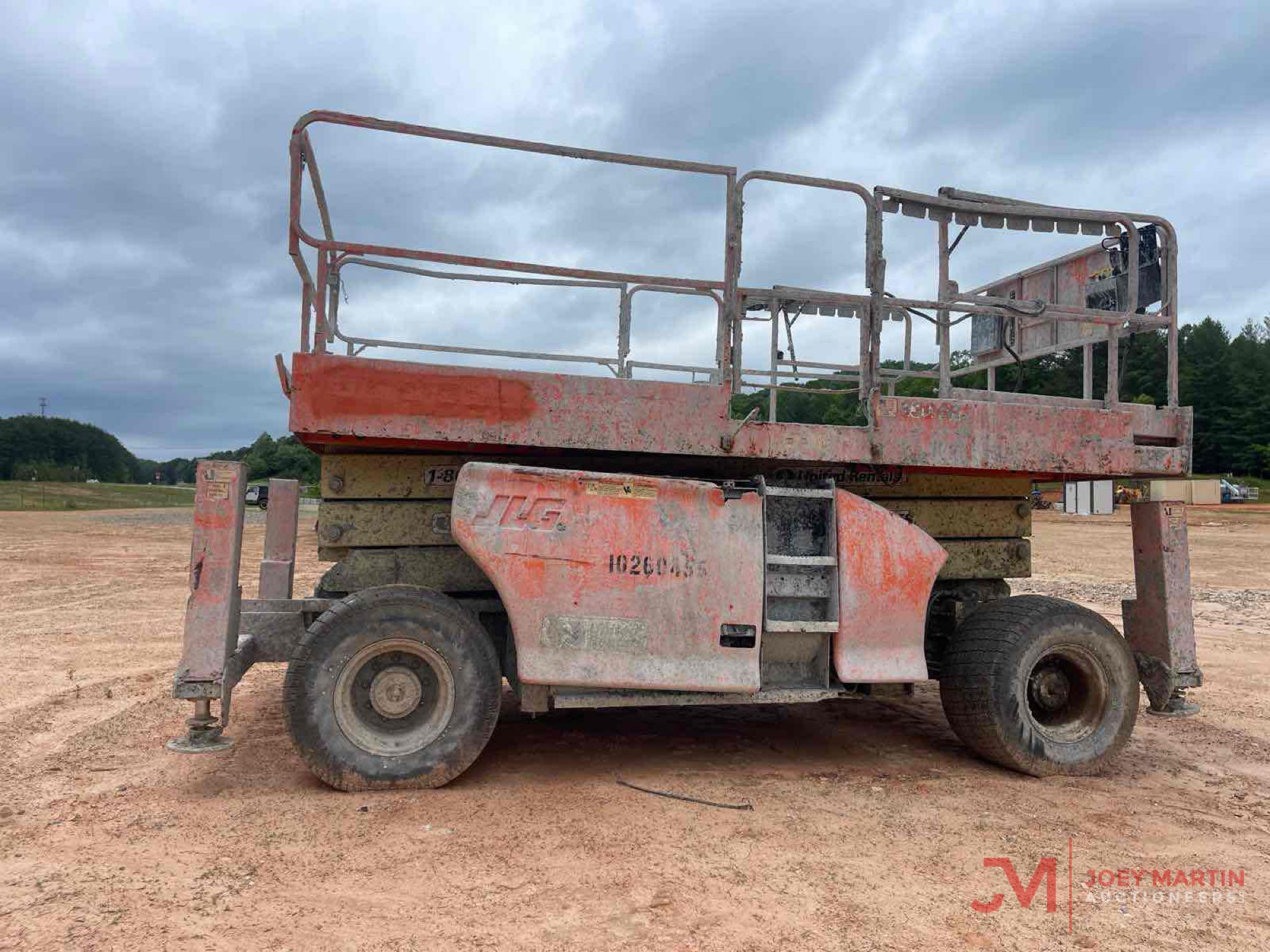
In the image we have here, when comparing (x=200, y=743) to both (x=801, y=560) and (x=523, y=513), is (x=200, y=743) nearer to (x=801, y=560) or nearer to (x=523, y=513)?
(x=523, y=513)

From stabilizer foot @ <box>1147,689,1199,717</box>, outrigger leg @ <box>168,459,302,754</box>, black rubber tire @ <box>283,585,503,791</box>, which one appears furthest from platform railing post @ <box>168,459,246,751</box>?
stabilizer foot @ <box>1147,689,1199,717</box>

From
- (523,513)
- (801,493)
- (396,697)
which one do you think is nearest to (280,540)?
(396,697)

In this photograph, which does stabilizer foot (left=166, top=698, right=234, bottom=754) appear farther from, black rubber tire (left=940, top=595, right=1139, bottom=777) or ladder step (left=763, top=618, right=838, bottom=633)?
black rubber tire (left=940, top=595, right=1139, bottom=777)

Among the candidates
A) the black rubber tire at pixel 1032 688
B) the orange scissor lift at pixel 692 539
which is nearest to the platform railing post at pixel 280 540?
the orange scissor lift at pixel 692 539

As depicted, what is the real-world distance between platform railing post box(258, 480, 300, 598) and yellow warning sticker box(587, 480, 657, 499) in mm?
2625

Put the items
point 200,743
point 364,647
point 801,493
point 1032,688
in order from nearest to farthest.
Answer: point 200,743, point 364,647, point 801,493, point 1032,688

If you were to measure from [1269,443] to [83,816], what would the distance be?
6295 centimetres

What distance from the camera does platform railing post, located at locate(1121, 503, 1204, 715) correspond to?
493 centimetres

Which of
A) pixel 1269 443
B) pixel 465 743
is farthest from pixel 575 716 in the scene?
pixel 1269 443

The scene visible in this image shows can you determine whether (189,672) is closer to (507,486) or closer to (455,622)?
(455,622)

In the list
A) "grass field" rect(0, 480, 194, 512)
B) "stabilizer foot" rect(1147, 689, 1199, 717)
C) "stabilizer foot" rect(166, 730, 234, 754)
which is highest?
"grass field" rect(0, 480, 194, 512)

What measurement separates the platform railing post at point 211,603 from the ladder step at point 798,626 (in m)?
2.51

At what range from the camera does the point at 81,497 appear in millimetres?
45500

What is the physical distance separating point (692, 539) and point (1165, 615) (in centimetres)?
294
